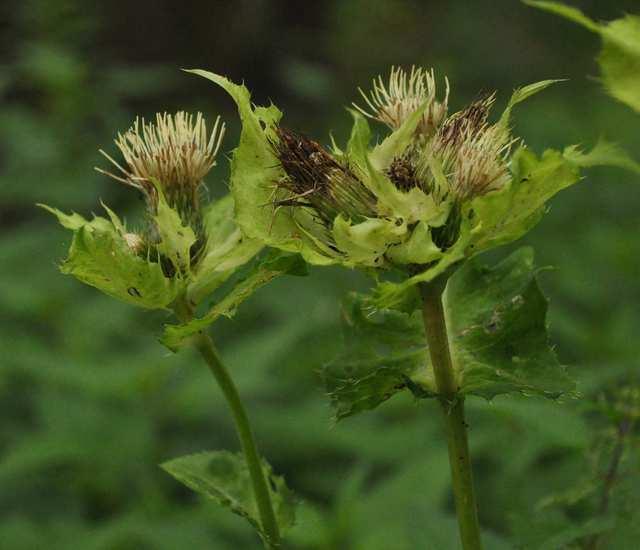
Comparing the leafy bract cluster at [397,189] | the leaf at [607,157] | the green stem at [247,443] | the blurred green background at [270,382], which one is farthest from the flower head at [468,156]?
the green stem at [247,443]

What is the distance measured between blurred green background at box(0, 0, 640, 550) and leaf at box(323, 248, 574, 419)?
8 centimetres

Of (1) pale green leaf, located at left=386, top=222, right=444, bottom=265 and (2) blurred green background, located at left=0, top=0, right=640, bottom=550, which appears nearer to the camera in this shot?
(1) pale green leaf, located at left=386, top=222, right=444, bottom=265

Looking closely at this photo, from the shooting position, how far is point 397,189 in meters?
1.32

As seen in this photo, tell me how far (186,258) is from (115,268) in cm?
14

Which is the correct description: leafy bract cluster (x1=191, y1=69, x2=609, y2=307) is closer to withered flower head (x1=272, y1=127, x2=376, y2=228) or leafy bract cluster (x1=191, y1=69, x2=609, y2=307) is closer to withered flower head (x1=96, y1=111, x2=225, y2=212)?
withered flower head (x1=272, y1=127, x2=376, y2=228)

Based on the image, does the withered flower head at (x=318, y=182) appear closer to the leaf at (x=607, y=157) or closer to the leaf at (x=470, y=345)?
the leaf at (x=470, y=345)

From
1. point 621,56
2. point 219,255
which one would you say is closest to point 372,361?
point 219,255

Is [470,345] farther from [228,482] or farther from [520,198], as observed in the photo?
[228,482]

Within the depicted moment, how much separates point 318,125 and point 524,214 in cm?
759

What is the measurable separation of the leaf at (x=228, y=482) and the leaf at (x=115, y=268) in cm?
33

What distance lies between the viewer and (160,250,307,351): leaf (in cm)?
139

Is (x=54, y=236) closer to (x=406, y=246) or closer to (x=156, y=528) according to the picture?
(x=156, y=528)

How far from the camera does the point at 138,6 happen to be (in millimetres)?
9750

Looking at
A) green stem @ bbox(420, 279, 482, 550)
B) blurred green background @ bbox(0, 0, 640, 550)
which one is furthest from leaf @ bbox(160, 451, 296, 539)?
green stem @ bbox(420, 279, 482, 550)
